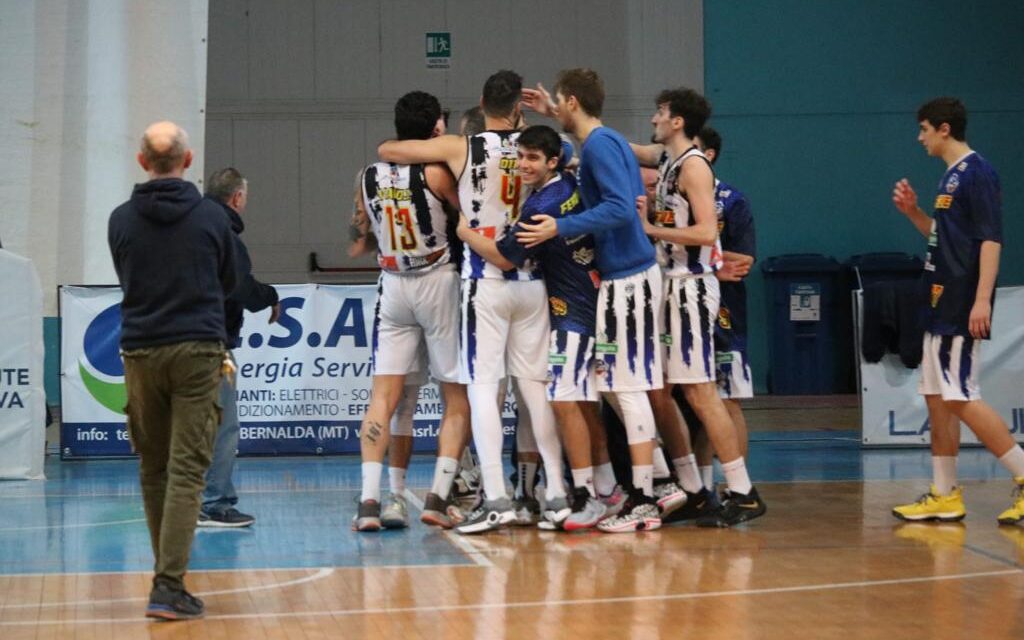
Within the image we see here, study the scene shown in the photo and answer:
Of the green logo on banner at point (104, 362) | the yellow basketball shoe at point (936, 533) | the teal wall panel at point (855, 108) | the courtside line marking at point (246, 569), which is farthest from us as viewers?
the teal wall panel at point (855, 108)

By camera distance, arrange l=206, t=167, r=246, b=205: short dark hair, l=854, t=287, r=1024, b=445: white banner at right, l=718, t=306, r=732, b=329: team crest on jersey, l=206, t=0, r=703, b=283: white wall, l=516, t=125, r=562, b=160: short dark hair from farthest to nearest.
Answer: l=206, t=0, r=703, b=283: white wall → l=854, t=287, r=1024, b=445: white banner at right → l=718, t=306, r=732, b=329: team crest on jersey → l=206, t=167, r=246, b=205: short dark hair → l=516, t=125, r=562, b=160: short dark hair

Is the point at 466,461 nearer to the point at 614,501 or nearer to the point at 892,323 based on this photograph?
the point at 614,501

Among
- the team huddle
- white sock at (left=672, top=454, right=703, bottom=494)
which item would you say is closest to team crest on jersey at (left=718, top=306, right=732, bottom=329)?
the team huddle

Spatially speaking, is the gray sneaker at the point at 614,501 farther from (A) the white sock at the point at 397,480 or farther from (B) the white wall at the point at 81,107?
(B) the white wall at the point at 81,107

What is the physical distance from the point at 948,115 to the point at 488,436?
2843mm

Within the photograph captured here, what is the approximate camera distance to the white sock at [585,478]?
6871 millimetres

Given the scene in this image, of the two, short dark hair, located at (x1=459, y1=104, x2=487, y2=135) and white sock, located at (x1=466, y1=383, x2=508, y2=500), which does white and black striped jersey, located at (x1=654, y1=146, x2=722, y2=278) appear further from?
white sock, located at (x1=466, y1=383, x2=508, y2=500)

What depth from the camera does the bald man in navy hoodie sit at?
4953mm

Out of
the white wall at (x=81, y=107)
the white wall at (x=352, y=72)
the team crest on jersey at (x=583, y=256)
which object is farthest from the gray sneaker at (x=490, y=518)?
the white wall at (x=352, y=72)

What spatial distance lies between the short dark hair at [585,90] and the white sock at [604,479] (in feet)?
5.88

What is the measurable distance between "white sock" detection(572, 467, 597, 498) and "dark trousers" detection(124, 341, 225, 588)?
228 cm

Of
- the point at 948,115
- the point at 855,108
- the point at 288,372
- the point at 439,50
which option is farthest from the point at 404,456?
the point at 855,108

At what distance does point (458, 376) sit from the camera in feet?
23.3

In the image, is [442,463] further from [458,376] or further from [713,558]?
[713,558]
